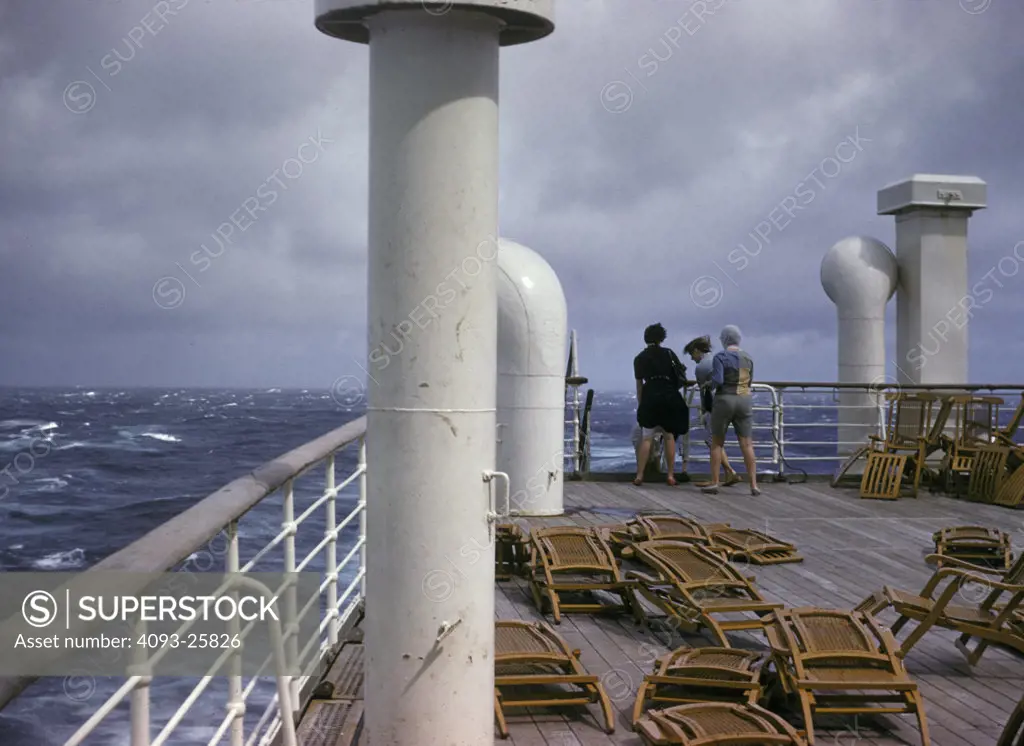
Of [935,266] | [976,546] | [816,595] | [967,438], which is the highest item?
[935,266]

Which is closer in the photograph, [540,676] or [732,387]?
[540,676]

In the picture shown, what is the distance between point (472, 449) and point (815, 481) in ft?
33.7

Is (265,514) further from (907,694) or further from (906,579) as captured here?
(907,694)

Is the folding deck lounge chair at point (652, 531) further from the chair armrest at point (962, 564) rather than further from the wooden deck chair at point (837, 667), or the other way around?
the wooden deck chair at point (837, 667)

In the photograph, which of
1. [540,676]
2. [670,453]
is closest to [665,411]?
[670,453]

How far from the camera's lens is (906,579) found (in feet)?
25.1

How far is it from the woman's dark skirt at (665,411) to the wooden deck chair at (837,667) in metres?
6.62

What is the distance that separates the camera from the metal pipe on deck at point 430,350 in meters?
3.37

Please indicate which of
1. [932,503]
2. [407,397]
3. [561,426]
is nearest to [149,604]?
[407,397]

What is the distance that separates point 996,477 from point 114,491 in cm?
3298

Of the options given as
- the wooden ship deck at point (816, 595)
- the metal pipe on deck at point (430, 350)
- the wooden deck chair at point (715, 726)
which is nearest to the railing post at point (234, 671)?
the metal pipe on deck at point (430, 350)

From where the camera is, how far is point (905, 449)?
1221cm

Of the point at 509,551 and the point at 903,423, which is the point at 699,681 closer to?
the point at 509,551

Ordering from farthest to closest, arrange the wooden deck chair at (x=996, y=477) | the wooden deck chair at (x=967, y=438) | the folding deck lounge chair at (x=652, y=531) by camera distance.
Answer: the wooden deck chair at (x=967, y=438) → the wooden deck chair at (x=996, y=477) → the folding deck lounge chair at (x=652, y=531)
